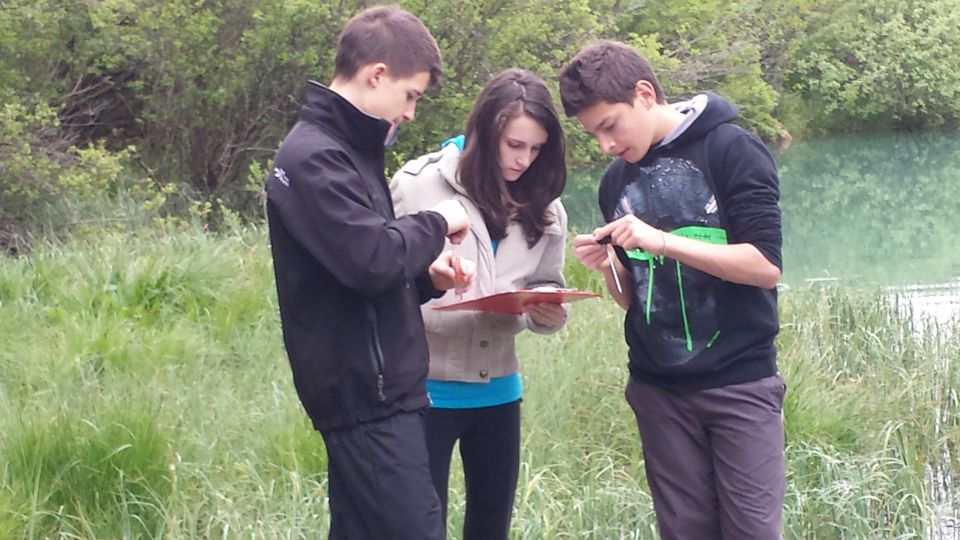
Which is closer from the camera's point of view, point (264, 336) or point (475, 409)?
point (475, 409)

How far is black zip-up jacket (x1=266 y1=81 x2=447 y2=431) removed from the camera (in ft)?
6.72

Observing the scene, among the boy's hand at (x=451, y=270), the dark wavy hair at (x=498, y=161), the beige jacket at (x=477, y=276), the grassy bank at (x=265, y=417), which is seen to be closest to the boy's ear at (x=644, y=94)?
the dark wavy hair at (x=498, y=161)

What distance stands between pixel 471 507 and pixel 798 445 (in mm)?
1588

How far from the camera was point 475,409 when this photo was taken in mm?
2656

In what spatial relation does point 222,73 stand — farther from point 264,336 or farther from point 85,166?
point 264,336

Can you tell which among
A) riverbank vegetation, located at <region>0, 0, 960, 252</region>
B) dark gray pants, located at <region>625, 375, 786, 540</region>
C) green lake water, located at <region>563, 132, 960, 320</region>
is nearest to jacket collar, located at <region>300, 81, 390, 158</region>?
dark gray pants, located at <region>625, 375, 786, 540</region>

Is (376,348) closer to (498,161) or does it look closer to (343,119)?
(343,119)

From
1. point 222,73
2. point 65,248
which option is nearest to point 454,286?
point 65,248

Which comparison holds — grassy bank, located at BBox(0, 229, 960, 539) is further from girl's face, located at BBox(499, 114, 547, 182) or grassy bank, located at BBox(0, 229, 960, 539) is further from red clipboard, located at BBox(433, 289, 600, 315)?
girl's face, located at BBox(499, 114, 547, 182)

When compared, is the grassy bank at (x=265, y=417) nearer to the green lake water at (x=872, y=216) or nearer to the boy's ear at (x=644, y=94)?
the boy's ear at (x=644, y=94)

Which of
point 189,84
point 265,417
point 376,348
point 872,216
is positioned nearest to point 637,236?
point 376,348

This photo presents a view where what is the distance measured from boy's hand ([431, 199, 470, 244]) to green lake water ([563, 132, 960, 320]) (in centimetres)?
412

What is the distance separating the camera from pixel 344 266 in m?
2.04

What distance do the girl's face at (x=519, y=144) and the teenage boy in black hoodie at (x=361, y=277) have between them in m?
0.47
